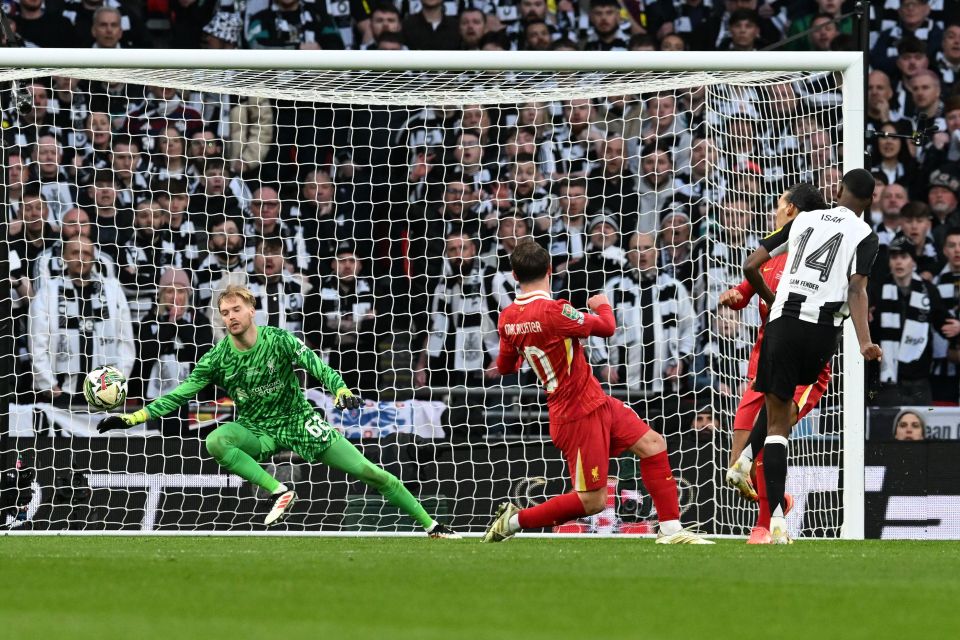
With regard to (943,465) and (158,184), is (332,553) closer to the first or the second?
(943,465)

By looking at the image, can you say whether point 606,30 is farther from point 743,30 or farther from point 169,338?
point 169,338

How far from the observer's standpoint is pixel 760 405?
8.16 meters

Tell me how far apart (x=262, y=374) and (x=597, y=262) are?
366cm

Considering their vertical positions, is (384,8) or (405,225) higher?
(384,8)

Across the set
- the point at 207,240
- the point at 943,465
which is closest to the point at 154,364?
the point at 207,240

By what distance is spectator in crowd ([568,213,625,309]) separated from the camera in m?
11.3

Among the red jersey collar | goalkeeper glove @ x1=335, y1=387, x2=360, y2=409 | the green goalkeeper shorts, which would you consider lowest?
the green goalkeeper shorts

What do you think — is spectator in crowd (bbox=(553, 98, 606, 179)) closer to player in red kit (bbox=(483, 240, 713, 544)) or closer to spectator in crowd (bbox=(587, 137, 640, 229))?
spectator in crowd (bbox=(587, 137, 640, 229))

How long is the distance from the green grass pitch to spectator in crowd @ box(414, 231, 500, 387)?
424cm

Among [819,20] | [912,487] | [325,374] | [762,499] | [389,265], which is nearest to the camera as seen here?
[762,499]

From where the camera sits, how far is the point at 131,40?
43.7 ft

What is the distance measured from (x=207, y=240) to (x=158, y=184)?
0.62m

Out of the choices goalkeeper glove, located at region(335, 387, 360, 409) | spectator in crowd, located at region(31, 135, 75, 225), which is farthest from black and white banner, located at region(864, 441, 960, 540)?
spectator in crowd, located at region(31, 135, 75, 225)

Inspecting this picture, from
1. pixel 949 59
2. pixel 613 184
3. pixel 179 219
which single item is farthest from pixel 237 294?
pixel 949 59
